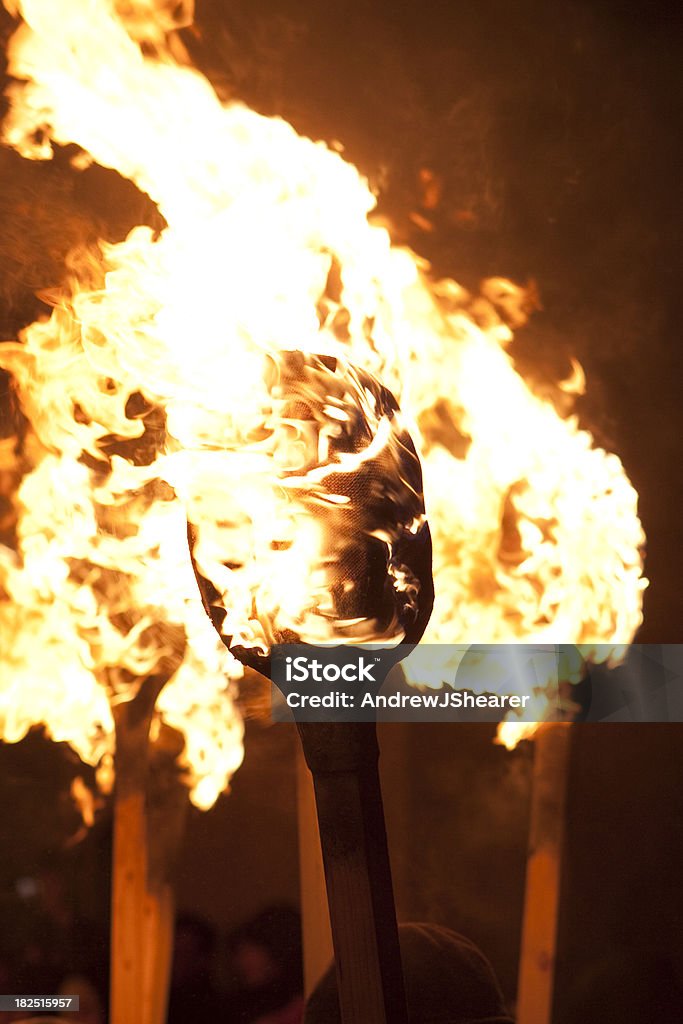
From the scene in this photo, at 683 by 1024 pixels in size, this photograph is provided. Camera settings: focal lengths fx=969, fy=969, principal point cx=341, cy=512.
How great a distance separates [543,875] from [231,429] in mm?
843

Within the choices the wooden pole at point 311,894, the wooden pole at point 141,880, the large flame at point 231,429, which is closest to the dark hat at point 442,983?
the wooden pole at point 311,894

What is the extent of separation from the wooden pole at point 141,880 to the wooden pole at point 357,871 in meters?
0.23

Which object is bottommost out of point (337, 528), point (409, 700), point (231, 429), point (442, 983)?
point (442, 983)

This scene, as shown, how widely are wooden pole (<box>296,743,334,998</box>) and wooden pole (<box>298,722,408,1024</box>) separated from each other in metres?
0.01

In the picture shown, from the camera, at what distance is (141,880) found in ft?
4.92

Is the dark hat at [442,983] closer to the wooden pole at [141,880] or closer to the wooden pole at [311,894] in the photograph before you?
the wooden pole at [311,894]

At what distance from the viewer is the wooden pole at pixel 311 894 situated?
149 centimetres

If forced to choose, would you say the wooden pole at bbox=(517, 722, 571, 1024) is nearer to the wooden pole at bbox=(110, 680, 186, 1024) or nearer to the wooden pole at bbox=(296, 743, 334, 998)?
the wooden pole at bbox=(296, 743, 334, 998)

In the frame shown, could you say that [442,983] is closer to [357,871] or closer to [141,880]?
[357,871]

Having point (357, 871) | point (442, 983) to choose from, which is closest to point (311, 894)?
point (357, 871)

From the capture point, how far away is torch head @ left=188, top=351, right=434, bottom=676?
1.47 metres

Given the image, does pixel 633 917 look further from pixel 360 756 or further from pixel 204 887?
pixel 204 887

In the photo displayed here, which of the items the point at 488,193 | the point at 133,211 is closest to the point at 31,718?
the point at 133,211

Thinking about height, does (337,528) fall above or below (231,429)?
below
